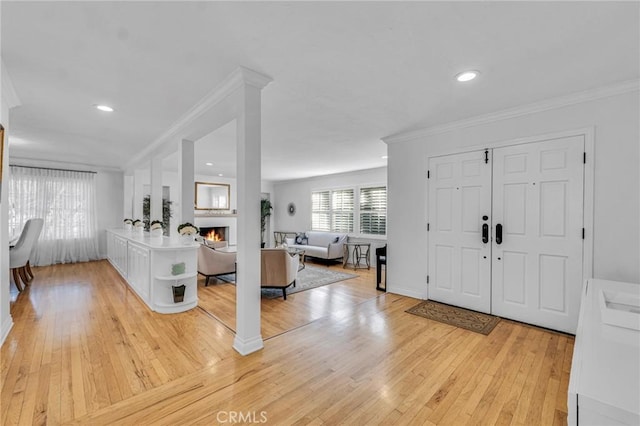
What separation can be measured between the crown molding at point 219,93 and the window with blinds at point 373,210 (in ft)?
15.5

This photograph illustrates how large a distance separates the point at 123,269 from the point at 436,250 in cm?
541

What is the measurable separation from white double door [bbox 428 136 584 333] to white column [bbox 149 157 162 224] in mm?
4560

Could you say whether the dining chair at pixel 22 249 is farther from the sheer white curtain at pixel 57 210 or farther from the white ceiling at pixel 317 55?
the sheer white curtain at pixel 57 210

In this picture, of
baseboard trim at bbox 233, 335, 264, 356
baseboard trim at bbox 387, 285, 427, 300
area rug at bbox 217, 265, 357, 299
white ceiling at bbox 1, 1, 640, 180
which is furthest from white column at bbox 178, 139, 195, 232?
baseboard trim at bbox 387, 285, 427, 300

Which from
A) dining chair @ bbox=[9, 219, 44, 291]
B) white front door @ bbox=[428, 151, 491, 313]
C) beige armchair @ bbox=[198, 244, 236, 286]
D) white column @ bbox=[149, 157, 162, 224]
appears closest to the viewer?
white front door @ bbox=[428, 151, 491, 313]

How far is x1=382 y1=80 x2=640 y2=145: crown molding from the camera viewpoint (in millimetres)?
2617

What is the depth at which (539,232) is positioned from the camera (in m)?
3.08

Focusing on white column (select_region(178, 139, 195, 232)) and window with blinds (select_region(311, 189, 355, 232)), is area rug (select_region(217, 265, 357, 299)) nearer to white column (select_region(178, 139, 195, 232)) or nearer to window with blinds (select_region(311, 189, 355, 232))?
white column (select_region(178, 139, 195, 232))

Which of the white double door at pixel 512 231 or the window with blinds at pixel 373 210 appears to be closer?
the white double door at pixel 512 231

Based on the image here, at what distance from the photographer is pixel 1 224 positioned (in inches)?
103

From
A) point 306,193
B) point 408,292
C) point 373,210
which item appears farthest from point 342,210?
point 408,292

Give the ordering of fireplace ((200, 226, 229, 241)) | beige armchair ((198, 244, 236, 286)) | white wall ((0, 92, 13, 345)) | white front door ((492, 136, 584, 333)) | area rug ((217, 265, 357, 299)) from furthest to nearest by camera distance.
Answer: fireplace ((200, 226, 229, 241)) < beige armchair ((198, 244, 236, 286)) < area rug ((217, 265, 357, 299)) < white front door ((492, 136, 584, 333)) < white wall ((0, 92, 13, 345))

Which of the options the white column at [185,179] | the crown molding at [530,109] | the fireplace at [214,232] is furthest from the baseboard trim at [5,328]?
the fireplace at [214,232]

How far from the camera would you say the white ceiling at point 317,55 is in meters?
1.70
